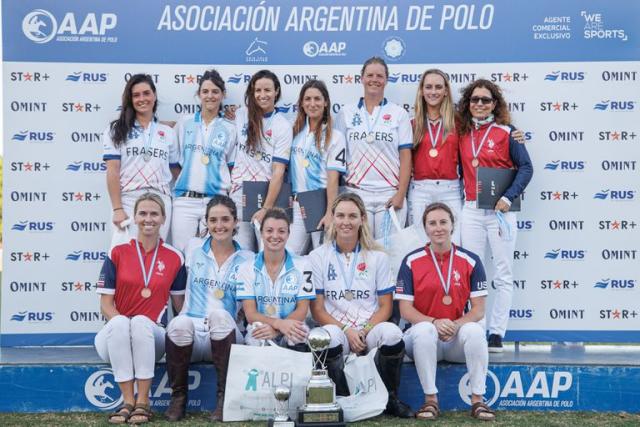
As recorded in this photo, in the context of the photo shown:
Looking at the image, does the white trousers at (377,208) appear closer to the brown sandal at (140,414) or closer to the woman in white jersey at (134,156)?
the woman in white jersey at (134,156)

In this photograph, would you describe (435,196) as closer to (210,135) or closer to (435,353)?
(435,353)

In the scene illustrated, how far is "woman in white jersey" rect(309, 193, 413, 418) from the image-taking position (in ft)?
15.6

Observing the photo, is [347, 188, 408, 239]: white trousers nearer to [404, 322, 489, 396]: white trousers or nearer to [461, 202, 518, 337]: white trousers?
[461, 202, 518, 337]: white trousers

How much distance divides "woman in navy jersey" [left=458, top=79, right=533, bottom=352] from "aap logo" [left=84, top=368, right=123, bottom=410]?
2571 millimetres

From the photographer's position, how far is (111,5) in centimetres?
614

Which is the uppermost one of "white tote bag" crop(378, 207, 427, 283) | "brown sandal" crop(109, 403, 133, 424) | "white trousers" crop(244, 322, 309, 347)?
"white tote bag" crop(378, 207, 427, 283)

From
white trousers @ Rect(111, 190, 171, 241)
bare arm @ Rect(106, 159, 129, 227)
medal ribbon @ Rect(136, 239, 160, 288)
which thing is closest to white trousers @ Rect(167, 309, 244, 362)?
medal ribbon @ Rect(136, 239, 160, 288)

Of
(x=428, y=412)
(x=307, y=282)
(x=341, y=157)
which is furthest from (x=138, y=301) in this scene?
(x=428, y=412)

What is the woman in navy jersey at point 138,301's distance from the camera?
4.51 meters

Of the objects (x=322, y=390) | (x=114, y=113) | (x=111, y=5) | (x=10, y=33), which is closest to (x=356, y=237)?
(x=322, y=390)

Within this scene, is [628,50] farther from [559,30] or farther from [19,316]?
[19,316]

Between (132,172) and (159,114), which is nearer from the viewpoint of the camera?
(132,172)

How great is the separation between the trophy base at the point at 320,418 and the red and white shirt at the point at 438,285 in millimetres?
903

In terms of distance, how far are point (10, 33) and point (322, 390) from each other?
3.85m
